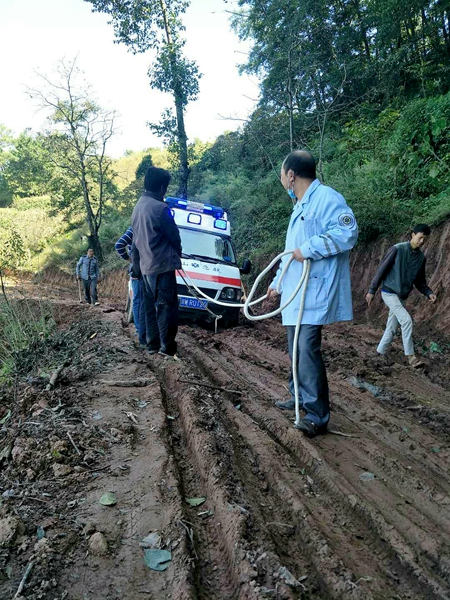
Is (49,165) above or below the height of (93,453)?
above

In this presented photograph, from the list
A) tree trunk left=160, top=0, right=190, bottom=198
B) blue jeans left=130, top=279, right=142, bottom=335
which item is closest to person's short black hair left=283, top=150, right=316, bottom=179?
blue jeans left=130, top=279, right=142, bottom=335

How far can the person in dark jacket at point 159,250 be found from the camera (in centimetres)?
518

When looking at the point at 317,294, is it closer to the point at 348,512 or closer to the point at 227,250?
the point at 348,512

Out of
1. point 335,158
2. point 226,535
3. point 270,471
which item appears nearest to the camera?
point 226,535

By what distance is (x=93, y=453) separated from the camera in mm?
2898

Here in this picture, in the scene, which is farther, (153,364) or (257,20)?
(257,20)

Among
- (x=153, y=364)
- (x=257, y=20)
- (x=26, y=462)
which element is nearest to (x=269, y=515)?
(x=26, y=462)

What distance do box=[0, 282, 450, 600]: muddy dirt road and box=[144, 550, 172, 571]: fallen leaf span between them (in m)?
0.03

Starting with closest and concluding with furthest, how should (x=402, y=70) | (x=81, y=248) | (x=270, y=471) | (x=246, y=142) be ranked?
(x=270, y=471), (x=402, y=70), (x=246, y=142), (x=81, y=248)

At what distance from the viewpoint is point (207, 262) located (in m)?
8.30

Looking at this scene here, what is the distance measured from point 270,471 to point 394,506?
2.44 ft

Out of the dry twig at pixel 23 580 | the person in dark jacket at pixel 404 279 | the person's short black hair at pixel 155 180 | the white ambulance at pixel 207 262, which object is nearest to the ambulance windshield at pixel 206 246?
the white ambulance at pixel 207 262

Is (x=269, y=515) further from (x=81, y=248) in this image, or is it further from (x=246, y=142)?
(x=81, y=248)

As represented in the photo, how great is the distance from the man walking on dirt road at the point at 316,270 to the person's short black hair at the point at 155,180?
2.25 meters
